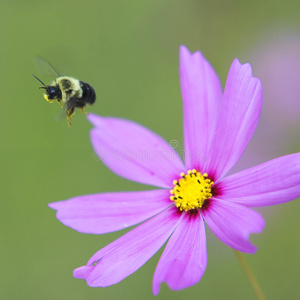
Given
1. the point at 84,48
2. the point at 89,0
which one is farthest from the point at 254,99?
the point at 89,0

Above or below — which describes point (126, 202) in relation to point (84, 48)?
below

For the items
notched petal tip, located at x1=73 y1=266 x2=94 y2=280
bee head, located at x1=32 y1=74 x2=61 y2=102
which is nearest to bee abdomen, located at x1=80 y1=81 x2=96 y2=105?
bee head, located at x1=32 y1=74 x2=61 y2=102

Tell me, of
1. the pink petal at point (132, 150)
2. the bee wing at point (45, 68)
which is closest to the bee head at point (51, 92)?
the bee wing at point (45, 68)

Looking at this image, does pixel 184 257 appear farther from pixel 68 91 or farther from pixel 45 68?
pixel 45 68

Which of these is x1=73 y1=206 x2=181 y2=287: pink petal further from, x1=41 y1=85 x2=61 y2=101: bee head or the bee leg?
x1=41 y1=85 x2=61 y2=101: bee head

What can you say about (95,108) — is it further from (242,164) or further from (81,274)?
(81,274)

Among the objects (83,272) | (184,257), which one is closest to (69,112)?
(83,272)

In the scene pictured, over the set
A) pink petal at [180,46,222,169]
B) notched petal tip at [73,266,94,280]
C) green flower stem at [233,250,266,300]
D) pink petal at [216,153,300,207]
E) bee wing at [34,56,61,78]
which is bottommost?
green flower stem at [233,250,266,300]
